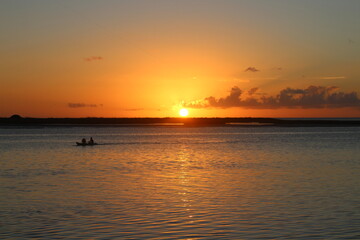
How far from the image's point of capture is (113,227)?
57.2ft

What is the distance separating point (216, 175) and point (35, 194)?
12.8 m

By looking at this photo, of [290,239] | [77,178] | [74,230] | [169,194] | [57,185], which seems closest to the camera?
[290,239]

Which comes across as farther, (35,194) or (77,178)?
(77,178)

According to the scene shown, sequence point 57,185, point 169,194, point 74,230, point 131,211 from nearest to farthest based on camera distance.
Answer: point 74,230 → point 131,211 → point 169,194 → point 57,185

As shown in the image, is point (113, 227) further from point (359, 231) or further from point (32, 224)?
point (359, 231)

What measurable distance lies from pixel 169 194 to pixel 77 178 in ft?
32.4

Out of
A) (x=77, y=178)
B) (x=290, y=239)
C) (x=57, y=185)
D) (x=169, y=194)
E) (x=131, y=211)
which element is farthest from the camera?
(x=77, y=178)

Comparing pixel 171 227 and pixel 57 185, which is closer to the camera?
pixel 171 227

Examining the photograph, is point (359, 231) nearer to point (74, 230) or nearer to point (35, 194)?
point (74, 230)

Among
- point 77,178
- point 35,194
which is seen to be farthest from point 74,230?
point 77,178

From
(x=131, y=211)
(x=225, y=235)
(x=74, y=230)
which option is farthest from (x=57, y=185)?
(x=225, y=235)

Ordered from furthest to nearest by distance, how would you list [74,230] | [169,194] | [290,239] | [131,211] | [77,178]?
[77,178] → [169,194] → [131,211] → [74,230] → [290,239]

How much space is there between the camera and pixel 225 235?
1627 cm

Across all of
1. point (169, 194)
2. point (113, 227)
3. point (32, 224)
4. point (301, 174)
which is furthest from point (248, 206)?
point (301, 174)
